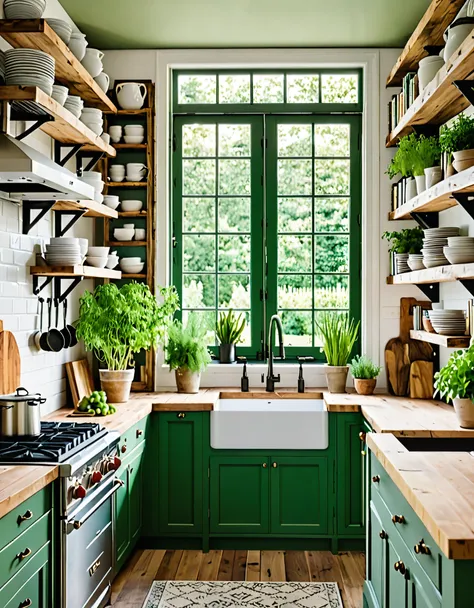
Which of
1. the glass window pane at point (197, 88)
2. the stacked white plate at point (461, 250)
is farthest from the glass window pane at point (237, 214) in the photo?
the stacked white plate at point (461, 250)

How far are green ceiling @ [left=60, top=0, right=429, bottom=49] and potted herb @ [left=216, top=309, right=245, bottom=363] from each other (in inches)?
72.7

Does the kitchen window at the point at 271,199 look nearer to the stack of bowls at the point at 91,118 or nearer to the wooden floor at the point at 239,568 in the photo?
the stack of bowls at the point at 91,118

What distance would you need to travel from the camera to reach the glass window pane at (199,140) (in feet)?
17.0

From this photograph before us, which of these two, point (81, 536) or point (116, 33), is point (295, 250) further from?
point (81, 536)

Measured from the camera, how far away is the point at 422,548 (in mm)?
2096

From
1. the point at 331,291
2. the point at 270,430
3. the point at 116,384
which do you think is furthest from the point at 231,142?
the point at 270,430

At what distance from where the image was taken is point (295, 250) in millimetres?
5160

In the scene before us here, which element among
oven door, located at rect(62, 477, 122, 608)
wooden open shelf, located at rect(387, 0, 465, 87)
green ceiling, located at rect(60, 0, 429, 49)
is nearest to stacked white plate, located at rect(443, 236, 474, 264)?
wooden open shelf, located at rect(387, 0, 465, 87)

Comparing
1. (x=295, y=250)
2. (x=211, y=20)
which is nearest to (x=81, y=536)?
(x=295, y=250)

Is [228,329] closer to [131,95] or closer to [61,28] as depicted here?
[131,95]

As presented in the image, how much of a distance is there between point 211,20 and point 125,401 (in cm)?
241

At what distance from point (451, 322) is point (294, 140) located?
207 cm

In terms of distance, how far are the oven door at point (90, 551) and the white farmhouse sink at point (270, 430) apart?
940mm

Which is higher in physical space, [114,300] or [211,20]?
[211,20]
